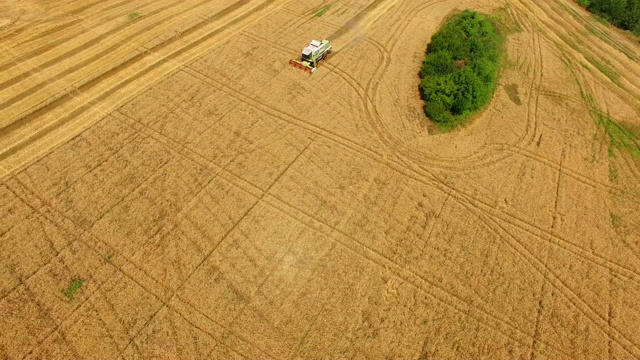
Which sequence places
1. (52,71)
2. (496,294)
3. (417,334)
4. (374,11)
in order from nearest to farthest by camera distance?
1. (417,334)
2. (496,294)
3. (52,71)
4. (374,11)

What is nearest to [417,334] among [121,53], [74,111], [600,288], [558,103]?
[600,288]

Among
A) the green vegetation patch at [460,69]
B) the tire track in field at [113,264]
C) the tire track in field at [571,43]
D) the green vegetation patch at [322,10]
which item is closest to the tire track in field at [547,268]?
the green vegetation patch at [460,69]

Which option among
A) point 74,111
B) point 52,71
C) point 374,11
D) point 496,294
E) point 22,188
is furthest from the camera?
point 374,11

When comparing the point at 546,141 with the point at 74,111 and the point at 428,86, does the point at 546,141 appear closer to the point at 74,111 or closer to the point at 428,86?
the point at 428,86

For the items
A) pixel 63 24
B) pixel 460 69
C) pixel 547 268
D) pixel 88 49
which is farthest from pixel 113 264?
pixel 460 69

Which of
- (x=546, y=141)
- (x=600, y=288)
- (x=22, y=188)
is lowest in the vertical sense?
(x=22, y=188)

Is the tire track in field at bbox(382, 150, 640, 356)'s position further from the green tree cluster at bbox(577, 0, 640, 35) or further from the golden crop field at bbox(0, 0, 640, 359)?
the green tree cluster at bbox(577, 0, 640, 35)

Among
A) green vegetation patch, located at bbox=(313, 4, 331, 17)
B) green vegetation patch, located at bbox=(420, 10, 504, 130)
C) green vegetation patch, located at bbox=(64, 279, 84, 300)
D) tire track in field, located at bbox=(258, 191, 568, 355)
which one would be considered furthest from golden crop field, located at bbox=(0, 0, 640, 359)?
green vegetation patch, located at bbox=(313, 4, 331, 17)
